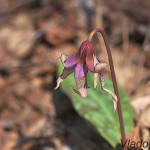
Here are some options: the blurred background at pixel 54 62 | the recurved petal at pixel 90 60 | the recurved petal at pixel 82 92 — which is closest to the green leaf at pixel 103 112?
the blurred background at pixel 54 62

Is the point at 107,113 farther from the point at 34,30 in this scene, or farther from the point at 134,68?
the point at 34,30

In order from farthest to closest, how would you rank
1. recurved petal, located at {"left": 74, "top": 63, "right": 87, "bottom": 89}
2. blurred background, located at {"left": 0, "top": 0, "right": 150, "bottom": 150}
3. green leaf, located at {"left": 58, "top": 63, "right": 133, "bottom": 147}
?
blurred background, located at {"left": 0, "top": 0, "right": 150, "bottom": 150}, green leaf, located at {"left": 58, "top": 63, "right": 133, "bottom": 147}, recurved petal, located at {"left": 74, "top": 63, "right": 87, "bottom": 89}

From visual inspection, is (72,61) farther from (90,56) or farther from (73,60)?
(90,56)

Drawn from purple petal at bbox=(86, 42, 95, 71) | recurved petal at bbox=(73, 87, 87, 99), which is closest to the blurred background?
recurved petal at bbox=(73, 87, 87, 99)

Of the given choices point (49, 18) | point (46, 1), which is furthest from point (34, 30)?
point (46, 1)

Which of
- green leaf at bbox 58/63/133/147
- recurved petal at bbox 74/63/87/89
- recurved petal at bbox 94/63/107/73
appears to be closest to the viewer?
recurved petal at bbox 94/63/107/73

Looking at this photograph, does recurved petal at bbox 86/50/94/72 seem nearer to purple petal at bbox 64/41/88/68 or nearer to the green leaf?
purple petal at bbox 64/41/88/68
